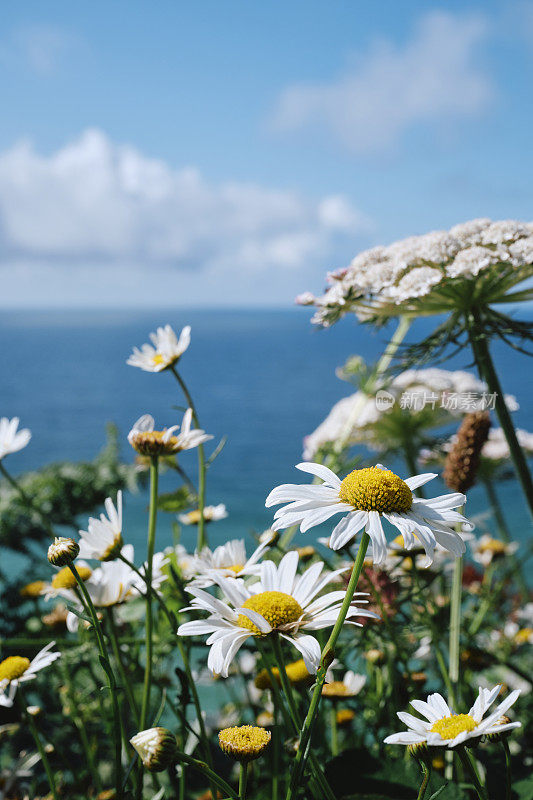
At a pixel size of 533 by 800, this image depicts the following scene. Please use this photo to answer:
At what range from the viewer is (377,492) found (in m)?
0.52

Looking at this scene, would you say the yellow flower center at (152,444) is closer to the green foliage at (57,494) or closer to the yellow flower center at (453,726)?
the yellow flower center at (453,726)

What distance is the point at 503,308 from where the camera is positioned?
1.35 meters

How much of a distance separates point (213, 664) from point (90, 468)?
1624mm

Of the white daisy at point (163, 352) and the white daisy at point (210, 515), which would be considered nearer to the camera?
the white daisy at point (163, 352)

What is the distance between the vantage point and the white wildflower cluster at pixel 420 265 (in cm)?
105

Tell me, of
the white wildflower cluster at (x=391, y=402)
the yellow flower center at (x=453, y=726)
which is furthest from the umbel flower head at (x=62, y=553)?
the white wildflower cluster at (x=391, y=402)

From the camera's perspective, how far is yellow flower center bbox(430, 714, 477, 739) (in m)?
0.49

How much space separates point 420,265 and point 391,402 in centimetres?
59

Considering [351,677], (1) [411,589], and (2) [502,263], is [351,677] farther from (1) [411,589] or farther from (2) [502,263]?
(2) [502,263]

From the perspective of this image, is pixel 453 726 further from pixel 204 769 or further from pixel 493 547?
A: pixel 493 547

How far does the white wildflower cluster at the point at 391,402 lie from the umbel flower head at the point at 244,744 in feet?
3.86

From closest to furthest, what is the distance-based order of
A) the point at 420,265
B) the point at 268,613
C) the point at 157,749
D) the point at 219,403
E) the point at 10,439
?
the point at 157,749 → the point at 268,613 → the point at 10,439 → the point at 420,265 → the point at 219,403

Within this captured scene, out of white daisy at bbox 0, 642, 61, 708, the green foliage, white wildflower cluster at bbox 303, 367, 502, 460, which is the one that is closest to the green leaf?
white daisy at bbox 0, 642, 61, 708

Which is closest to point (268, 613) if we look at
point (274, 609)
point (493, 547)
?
point (274, 609)
